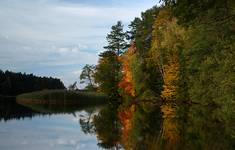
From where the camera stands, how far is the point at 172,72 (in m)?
63.3

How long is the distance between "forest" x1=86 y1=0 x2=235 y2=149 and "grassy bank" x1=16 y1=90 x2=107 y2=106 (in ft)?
15.3

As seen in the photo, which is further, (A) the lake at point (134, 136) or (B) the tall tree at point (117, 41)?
(B) the tall tree at point (117, 41)

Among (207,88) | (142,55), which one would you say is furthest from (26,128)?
(142,55)

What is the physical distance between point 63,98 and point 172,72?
1936cm

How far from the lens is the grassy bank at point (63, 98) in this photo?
76.1 m

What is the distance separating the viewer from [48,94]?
250ft

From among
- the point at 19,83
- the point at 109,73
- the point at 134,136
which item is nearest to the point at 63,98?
the point at 109,73

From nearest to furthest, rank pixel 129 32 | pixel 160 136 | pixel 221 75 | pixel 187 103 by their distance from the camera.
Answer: pixel 160 136 < pixel 221 75 < pixel 187 103 < pixel 129 32

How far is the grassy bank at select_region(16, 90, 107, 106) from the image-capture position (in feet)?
250

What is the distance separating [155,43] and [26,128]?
109ft

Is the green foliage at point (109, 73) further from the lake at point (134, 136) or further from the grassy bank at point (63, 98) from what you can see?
the lake at point (134, 136)

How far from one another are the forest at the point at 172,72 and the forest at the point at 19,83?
21195mm

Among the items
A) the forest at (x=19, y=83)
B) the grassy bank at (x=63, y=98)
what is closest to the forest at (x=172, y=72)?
the grassy bank at (x=63, y=98)

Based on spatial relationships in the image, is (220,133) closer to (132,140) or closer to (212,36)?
(132,140)
